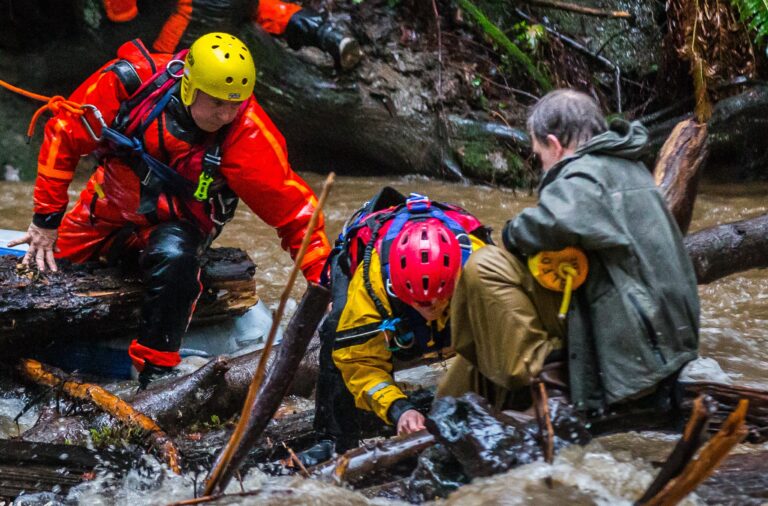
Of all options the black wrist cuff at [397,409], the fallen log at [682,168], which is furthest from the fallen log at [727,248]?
the black wrist cuff at [397,409]

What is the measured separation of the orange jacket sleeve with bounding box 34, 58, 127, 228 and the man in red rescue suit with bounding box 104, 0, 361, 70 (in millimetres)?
4030

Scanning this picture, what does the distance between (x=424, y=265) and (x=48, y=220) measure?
2.59 metres

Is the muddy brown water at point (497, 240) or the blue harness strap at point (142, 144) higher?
the blue harness strap at point (142, 144)

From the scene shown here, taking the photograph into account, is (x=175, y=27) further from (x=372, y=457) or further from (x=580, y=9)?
(x=372, y=457)

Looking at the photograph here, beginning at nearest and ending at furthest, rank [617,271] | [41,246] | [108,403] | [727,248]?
1. [617,271]
2. [108,403]
3. [41,246]
4. [727,248]

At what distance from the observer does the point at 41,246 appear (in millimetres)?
4934

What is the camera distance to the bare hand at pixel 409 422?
3.48 meters

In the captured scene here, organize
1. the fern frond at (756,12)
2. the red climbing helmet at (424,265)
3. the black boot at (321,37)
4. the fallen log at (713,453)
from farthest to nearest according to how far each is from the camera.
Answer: the black boot at (321,37), the fern frond at (756,12), the red climbing helmet at (424,265), the fallen log at (713,453)

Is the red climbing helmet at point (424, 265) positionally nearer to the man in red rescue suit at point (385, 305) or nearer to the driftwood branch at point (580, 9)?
the man in red rescue suit at point (385, 305)

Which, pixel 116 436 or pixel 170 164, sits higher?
pixel 170 164

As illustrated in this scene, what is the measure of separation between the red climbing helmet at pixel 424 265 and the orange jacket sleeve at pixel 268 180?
1393mm

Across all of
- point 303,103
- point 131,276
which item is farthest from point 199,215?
point 303,103

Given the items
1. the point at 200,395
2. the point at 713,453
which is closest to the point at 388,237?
the point at 200,395

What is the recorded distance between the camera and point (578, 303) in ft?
10.3
